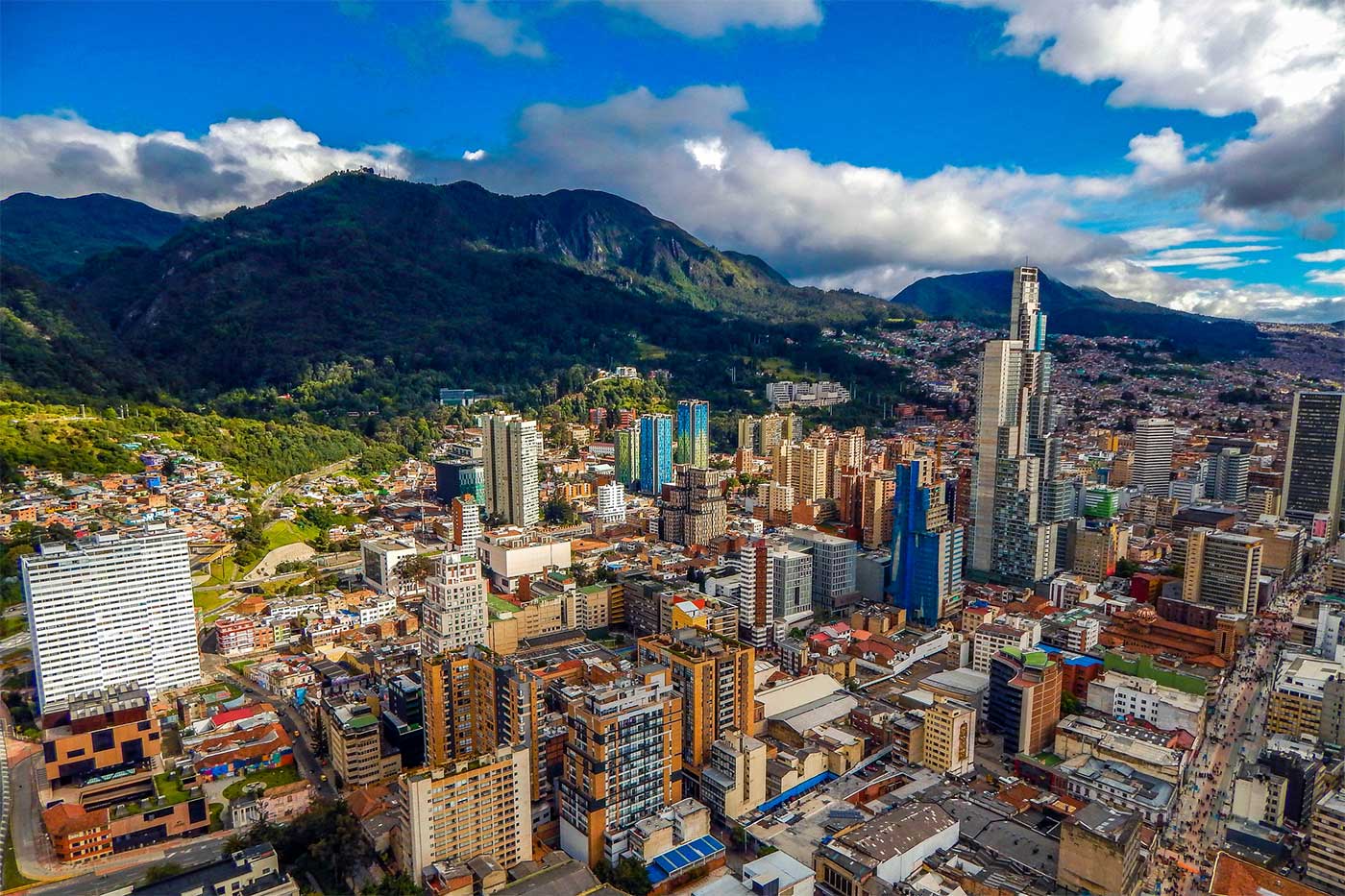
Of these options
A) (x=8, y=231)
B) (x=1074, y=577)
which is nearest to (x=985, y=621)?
(x=1074, y=577)

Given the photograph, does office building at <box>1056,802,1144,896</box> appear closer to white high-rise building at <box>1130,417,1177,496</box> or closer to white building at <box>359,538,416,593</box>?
white building at <box>359,538,416,593</box>

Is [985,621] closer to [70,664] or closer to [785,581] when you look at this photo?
[785,581]

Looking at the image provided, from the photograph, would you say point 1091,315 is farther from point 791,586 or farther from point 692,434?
point 791,586

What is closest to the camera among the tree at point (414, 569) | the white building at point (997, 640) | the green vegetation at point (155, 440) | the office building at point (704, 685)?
the office building at point (704, 685)

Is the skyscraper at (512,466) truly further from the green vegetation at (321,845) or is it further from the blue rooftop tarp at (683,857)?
the blue rooftop tarp at (683,857)

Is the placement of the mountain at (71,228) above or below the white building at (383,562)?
above

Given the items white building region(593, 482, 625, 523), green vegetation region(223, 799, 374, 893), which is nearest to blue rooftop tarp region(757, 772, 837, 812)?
green vegetation region(223, 799, 374, 893)

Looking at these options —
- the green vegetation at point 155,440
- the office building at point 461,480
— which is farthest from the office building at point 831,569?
the green vegetation at point 155,440
